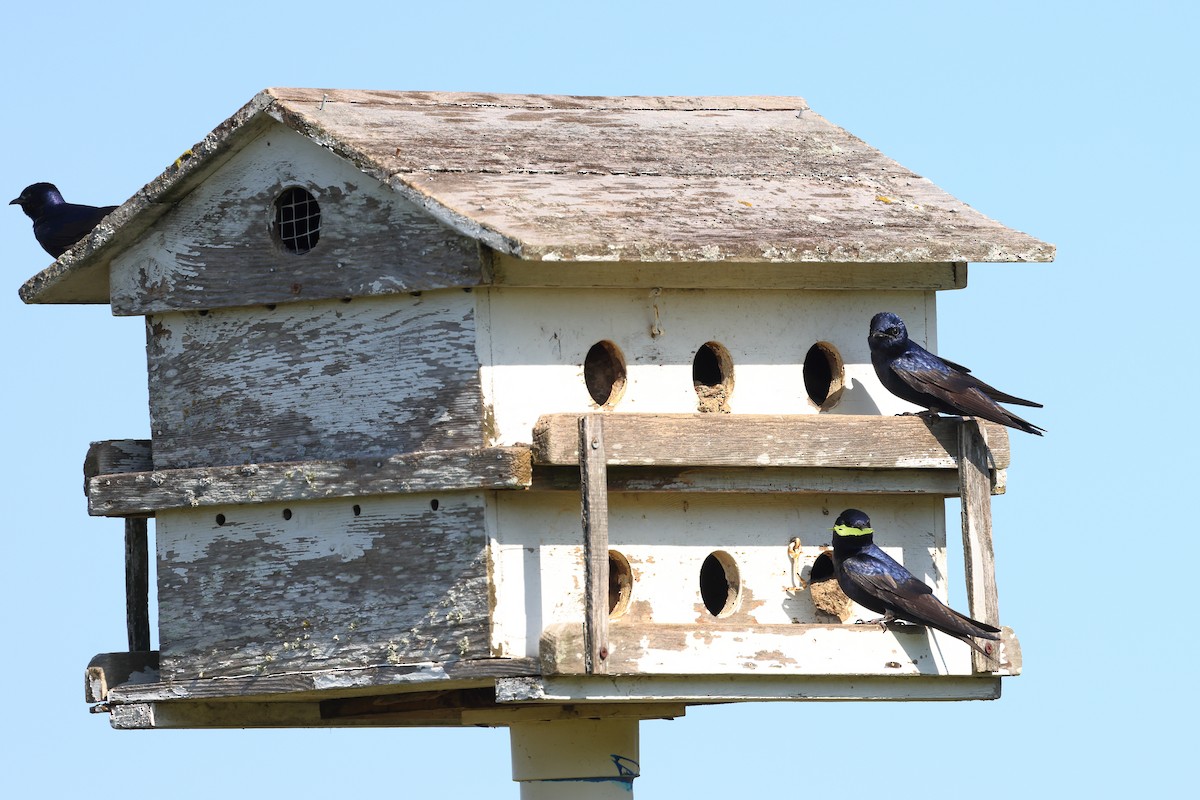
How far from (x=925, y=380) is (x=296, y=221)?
2737 millimetres

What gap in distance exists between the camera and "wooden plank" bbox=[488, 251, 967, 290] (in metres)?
12.5

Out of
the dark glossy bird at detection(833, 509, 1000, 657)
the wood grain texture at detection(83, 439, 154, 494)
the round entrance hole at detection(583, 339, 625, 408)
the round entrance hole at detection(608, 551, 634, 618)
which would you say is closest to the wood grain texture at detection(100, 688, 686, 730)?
the round entrance hole at detection(608, 551, 634, 618)

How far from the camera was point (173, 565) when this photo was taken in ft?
43.9

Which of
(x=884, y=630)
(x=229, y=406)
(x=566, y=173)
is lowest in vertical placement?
(x=884, y=630)

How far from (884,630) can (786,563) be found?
1.91 ft

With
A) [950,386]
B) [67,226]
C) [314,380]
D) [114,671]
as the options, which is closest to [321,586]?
[314,380]

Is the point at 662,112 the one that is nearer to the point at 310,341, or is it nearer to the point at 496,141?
the point at 496,141

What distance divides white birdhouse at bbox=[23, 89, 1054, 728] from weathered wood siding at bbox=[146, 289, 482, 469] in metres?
0.01

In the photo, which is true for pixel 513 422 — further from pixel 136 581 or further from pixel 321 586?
pixel 136 581

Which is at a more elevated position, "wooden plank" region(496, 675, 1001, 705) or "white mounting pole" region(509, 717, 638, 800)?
"wooden plank" region(496, 675, 1001, 705)

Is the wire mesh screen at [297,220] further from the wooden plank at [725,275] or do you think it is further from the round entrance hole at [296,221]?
the wooden plank at [725,275]

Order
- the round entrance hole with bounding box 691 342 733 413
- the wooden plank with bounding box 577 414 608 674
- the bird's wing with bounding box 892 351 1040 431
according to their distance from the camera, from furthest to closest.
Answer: the round entrance hole with bounding box 691 342 733 413 < the bird's wing with bounding box 892 351 1040 431 < the wooden plank with bounding box 577 414 608 674

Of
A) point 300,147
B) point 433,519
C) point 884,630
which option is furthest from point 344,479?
point 884,630

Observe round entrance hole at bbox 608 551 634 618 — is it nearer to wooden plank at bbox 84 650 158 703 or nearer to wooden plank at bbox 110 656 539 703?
wooden plank at bbox 110 656 539 703
